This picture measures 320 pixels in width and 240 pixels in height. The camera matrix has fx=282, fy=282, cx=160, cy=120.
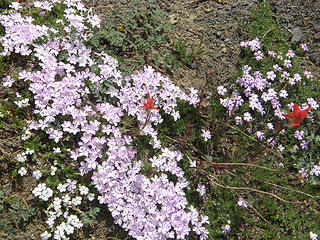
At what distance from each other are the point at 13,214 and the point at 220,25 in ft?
13.1

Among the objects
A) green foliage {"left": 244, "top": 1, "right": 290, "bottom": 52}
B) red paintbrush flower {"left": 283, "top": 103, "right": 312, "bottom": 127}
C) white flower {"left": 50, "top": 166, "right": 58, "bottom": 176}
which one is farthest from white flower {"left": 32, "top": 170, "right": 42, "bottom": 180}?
green foliage {"left": 244, "top": 1, "right": 290, "bottom": 52}

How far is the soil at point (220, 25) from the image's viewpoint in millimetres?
4352

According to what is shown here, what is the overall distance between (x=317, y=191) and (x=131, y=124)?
309cm

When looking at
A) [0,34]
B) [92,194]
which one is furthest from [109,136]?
[0,34]

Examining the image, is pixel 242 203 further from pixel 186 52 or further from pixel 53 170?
pixel 53 170

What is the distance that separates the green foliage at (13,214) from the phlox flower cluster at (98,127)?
20 cm

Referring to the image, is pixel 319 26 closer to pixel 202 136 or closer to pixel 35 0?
pixel 202 136

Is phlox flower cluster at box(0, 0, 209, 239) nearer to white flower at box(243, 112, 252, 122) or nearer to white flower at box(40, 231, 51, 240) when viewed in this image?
white flower at box(40, 231, 51, 240)

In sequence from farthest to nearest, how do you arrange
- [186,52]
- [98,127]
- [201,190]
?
[186,52], [201,190], [98,127]

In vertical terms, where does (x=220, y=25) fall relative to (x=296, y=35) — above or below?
below

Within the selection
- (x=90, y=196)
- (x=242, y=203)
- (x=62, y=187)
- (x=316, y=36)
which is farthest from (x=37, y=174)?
(x=316, y=36)

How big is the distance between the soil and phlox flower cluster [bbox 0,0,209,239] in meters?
0.62

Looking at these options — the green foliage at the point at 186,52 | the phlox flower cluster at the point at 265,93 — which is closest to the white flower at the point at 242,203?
the phlox flower cluster at the point at 265,93

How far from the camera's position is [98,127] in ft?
11.8
